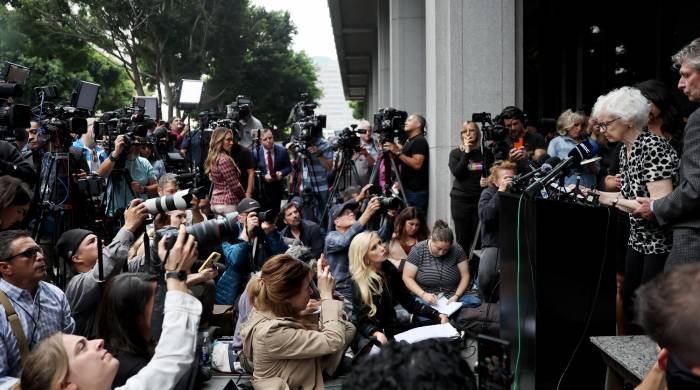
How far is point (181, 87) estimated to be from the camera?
11414 millimetres

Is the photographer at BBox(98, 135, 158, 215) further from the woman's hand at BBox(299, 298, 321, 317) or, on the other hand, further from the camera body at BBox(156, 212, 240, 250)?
the camera body at BBox(156, 212, 240, 250)

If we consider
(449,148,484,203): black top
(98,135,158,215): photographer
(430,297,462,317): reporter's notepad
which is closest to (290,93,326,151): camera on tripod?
(98,135,158,215): photographer

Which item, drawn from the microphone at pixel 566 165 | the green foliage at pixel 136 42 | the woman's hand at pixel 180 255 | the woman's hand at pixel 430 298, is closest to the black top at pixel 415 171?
the woman's hand at pixel 430 298

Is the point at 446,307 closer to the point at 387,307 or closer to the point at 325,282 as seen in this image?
the point at 387,307

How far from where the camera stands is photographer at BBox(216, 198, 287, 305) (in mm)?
6238

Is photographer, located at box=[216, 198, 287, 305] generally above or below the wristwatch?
below

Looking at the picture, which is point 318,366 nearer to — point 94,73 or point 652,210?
point 652,210

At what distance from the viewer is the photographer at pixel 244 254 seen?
6.24 m

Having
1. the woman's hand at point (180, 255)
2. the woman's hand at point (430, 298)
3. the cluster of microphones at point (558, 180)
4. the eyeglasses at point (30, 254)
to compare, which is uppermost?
the cluster of microphones at point (558, 180)

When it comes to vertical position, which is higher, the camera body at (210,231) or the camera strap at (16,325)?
the camera body at (210,231)

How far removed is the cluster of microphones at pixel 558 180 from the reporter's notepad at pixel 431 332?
59.4 inches

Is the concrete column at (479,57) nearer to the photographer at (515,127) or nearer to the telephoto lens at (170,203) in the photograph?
the photographer at (515,127)

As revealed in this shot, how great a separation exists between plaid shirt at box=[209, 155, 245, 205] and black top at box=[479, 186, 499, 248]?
3.40 meters

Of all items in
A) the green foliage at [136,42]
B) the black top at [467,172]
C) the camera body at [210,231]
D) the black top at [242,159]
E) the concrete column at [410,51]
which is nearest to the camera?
the camera body at [210,231]
